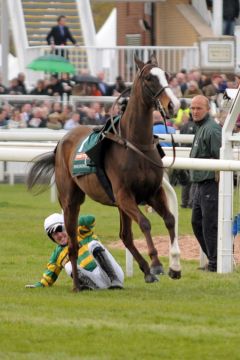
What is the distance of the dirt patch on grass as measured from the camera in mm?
13867

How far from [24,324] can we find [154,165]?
7.19ft

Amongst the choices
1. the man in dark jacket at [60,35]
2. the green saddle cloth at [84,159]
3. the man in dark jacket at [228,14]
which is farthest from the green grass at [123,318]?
the man in dark jacket at [228,14]

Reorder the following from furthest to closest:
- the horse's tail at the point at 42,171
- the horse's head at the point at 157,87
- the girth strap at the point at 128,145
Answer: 1. the horse's tail at the point at 42,171
2. the girth strap at the point at 128,145
3. the horse's head at the point at 157,87

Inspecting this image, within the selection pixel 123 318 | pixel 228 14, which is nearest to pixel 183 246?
pixel 123 318

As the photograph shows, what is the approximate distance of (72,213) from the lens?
1110cm

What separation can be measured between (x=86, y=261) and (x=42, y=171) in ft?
3.89

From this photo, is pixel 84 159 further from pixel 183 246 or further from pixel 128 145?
pixel 183 246

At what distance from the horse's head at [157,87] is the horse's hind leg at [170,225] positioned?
0.79m

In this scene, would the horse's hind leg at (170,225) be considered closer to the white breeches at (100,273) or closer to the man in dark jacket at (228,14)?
the white breeches at (100,273)

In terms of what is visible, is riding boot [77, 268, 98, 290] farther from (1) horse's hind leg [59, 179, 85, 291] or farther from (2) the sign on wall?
(2) the sign on wall

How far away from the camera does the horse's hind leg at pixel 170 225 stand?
1017 cm

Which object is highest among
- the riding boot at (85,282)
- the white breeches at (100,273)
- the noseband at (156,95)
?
the noseband at (156,95)

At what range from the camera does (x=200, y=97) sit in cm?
1264

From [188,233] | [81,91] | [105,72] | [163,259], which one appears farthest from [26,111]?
[163,259]
